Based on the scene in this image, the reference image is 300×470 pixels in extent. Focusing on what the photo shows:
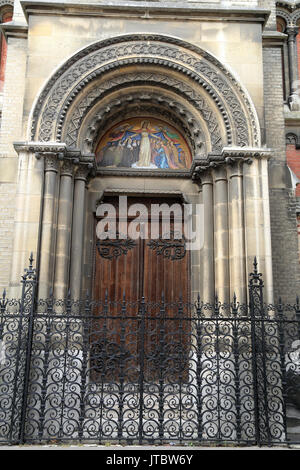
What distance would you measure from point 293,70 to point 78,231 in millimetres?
7912

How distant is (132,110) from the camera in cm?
1088

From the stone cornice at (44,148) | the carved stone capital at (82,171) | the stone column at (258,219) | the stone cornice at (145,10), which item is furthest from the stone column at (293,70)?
the stone cornice at (44,148)

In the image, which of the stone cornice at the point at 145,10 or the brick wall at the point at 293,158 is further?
the brick wall at the point at 293,158

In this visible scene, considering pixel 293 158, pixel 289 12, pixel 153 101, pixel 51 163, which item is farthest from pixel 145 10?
pixel 289 12

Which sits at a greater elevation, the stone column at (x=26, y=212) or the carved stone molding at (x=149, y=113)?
the carved stone molding at (x=149, y=113)

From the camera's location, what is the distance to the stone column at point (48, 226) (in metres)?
8.76

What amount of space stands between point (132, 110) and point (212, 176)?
2.61m

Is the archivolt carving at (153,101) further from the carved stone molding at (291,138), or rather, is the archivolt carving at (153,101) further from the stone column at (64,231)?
the carved stone molding at (291,138)

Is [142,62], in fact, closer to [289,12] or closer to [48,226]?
[48,226]

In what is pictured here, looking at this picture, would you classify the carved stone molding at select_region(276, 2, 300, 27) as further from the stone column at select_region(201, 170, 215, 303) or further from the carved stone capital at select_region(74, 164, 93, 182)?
the carved stone capital at select_region(74, 164, 93, 182)

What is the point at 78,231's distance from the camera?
9641 millimetres

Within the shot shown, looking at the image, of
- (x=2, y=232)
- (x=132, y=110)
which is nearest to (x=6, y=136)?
(x=2, y=232)

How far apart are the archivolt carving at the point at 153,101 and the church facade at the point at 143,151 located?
0.08 feet

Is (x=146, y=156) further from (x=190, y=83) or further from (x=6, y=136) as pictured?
(x=6, y=136)
